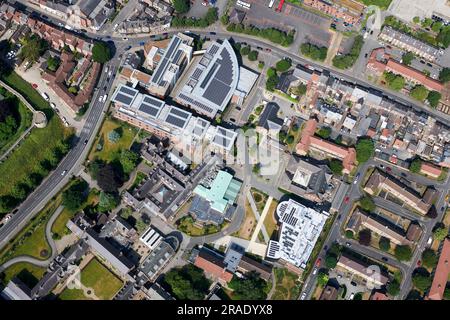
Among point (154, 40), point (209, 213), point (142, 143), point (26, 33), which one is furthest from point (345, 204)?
point (26, 33)

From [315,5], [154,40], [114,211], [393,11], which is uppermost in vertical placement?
[393,11]

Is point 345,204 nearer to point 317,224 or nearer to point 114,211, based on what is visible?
point 317,224

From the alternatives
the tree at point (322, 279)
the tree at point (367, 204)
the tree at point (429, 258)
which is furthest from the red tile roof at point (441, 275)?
the tree at point (322, 279)

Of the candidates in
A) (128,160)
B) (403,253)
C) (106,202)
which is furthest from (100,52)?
(403,253)

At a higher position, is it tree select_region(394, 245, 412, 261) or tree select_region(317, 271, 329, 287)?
tree select_region(394, 245, 412, 261)

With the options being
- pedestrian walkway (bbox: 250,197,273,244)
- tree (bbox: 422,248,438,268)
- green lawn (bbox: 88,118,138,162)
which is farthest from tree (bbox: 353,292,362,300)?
green lawn (bbox: 88,118,138,162)

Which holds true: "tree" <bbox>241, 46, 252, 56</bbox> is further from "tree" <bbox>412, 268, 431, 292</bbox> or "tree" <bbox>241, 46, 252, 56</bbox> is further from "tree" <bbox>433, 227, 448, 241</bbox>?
"tree" <bbox>412, 268, 431, 292</bbox>

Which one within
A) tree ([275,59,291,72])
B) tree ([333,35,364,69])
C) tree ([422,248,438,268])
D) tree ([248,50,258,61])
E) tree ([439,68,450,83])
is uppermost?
tree ([439,68,450,83])
